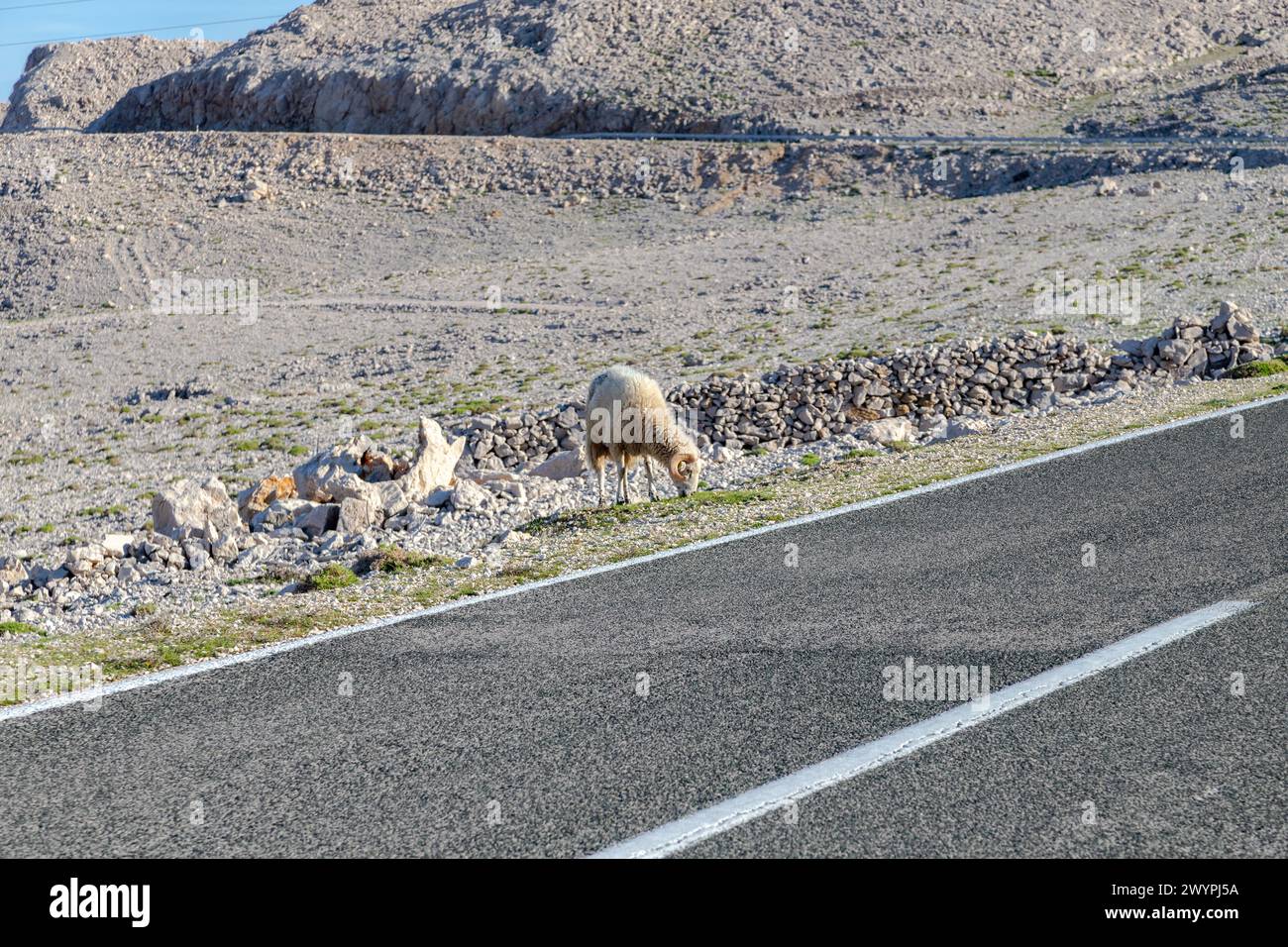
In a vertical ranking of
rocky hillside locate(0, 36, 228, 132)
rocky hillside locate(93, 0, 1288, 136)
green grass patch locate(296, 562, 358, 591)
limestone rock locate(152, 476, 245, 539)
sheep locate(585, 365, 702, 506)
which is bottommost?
limestone rock locate(152, 476, 245, 539)

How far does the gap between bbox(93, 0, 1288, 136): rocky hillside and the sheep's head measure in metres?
47.4

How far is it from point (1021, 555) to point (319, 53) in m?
72.2

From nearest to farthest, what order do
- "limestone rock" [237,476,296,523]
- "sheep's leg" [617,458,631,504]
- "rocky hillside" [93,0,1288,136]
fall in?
"sheep's leg" [617,458,631,504], "limestone rock" [237,476,296,523], "rocky hillside" [93,0,1288,136]

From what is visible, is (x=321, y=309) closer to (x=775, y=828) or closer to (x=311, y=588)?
(x=311, y=588)

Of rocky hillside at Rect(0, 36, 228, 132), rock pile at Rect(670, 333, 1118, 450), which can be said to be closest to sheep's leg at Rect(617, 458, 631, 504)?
rock pile at Rect(670, 333, 1118, 450)

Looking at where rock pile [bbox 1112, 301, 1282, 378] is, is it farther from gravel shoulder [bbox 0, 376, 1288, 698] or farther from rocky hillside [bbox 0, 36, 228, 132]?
rocky hillside [bbox 0, 36, 228, 132]

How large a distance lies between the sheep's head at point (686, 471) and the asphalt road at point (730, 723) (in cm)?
308

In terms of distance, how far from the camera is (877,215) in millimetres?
45406

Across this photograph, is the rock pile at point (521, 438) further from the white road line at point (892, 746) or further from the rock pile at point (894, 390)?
the white road line at point (892, 746)

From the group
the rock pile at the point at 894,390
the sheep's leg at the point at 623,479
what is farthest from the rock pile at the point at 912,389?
the sheep's leg at the point at 623,479

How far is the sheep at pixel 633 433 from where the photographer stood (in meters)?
13.7

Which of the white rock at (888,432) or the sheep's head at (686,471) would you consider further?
the white rock at (888,432)

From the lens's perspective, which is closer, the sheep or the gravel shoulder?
the gravel shoulder

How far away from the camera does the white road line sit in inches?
223
